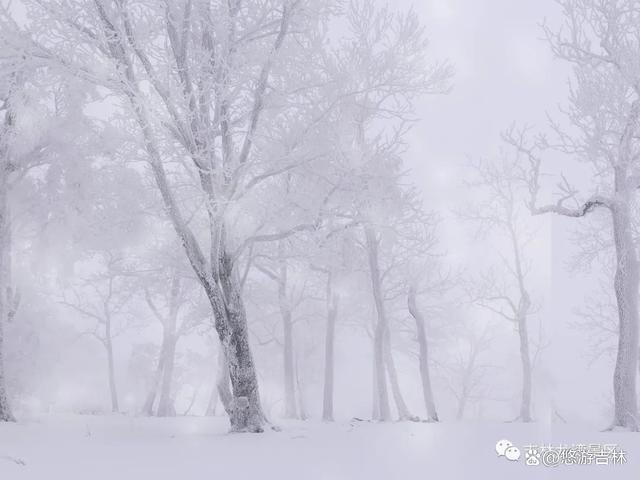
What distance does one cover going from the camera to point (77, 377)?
42.1 meters

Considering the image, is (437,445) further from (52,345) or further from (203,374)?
(203,374)

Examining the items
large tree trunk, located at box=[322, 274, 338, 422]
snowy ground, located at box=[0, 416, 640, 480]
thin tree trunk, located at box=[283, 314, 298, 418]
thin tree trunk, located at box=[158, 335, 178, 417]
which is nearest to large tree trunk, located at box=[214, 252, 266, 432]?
snowy ground, located at box=[0, 416, 640, 480]

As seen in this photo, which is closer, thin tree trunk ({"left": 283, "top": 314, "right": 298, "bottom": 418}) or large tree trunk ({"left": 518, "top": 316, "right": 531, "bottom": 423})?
large tree trunk ({"left": 518, "top": 316, "right": 531, "bottom": 423})

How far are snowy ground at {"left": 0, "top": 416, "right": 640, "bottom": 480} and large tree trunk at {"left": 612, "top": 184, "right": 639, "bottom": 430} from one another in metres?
2.69

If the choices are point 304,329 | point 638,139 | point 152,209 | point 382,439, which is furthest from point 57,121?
point 304,329

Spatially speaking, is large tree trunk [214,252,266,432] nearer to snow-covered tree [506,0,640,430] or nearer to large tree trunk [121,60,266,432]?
large tree trunk [121,60,266,432]

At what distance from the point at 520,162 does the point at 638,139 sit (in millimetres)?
2652

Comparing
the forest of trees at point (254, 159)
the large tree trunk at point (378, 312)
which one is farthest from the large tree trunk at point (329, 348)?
the large tree trunk at point (378, 312)

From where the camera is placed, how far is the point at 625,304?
13781 mm

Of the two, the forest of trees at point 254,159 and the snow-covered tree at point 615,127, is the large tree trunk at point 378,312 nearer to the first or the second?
the forest of trees at point 254,159

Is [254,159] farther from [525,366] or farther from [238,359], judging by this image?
[525,366]

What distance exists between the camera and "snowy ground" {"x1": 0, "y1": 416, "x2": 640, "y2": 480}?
6906 millimetres

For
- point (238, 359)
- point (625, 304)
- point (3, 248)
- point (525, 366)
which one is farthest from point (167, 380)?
point (625, 304)

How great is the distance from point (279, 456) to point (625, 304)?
898cm
